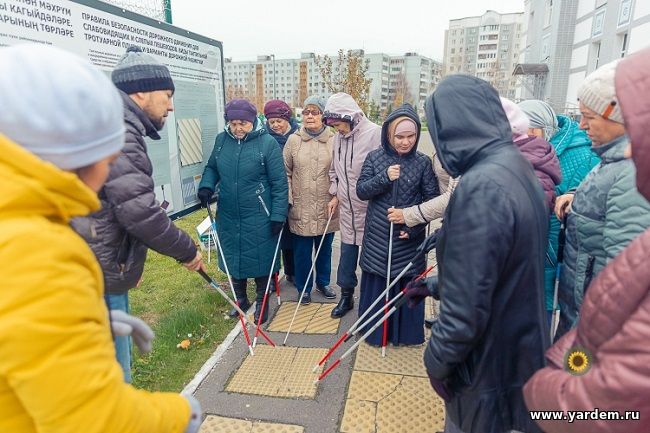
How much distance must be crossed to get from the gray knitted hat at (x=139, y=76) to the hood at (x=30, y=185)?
1877mm

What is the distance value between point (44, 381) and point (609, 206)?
2.32m

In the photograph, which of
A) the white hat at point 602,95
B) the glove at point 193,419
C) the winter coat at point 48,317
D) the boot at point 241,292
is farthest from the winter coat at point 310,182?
the winter coat at point 48,317

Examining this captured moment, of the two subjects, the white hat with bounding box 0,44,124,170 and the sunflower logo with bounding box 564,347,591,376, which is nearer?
Result: the white hat with bounding box 0,44,124,170

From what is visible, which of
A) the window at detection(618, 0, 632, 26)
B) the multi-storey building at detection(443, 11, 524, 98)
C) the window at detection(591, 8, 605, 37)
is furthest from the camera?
the multi-storey building at detection(443, 11, 524, 98)

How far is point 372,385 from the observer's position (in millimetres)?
3143

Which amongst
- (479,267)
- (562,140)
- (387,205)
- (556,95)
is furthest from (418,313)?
(556,95)

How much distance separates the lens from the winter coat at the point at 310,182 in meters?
4.37

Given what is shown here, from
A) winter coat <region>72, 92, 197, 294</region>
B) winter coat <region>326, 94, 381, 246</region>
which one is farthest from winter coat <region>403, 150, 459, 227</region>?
winter coat <region>72, 92, 197, 294</region>

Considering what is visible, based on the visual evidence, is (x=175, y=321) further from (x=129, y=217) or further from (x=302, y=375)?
(x=129, y=217)

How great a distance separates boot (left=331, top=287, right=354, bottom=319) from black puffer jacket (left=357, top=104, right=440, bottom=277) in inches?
28.9

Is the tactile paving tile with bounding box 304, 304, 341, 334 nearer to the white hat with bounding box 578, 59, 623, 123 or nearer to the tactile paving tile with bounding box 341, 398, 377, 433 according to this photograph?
the tactile paving tile with bounding box 341, 398, 377, 433

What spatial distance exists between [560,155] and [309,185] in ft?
7.51

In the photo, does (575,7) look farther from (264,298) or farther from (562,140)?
(264,298)

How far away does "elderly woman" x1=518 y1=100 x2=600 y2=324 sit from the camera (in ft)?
9.81
